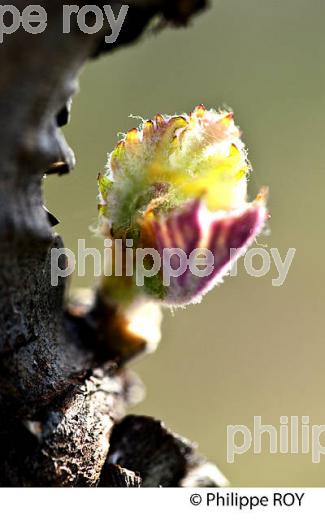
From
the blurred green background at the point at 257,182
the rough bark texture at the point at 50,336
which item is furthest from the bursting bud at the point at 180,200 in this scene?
the blurred green background at the point at 257,182

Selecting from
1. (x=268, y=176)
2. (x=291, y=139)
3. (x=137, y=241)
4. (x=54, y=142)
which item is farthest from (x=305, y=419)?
(x=54, y=142)

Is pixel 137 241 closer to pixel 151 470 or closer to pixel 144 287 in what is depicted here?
pixel 144 287

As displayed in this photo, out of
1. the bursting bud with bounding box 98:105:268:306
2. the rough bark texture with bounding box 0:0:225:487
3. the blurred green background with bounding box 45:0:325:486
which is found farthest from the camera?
the blurred green background with bounding box 45:0:325:486

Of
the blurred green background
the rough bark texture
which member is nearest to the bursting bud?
the rough bark texture

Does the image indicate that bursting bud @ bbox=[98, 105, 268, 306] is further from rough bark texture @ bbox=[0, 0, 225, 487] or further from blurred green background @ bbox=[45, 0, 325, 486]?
blurred green background @ bbox=[45, 0, 325, 486]

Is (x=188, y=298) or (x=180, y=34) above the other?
(x=180, y=34)

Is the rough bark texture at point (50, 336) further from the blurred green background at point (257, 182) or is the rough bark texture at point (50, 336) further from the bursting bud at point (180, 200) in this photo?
the blurred green background at point (257, 182)

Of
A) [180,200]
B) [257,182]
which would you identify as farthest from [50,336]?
A: [257,182]
